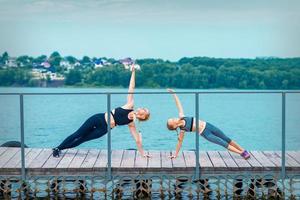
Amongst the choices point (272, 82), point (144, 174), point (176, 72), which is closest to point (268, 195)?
point (144, 174)

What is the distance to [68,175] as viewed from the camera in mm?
11312


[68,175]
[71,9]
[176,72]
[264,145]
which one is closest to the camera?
[68,175]

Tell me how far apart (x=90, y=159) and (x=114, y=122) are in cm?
75

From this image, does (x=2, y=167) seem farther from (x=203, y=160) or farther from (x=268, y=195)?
(x=268, y=195)

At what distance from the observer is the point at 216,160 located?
1188 cm

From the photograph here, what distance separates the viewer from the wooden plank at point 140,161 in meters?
11.5

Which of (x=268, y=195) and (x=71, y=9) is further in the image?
(x=71, y=9)

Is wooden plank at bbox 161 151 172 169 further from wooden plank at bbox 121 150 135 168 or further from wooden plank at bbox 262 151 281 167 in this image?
wooden plank at bbox 262 151 281 167

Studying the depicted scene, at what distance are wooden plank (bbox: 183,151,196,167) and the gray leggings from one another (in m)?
0.44

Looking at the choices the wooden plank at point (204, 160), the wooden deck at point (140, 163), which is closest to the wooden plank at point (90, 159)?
the wooden deck at point (140, 163)

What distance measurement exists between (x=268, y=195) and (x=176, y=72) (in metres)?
10.7

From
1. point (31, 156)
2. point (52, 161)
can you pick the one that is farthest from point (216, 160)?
point (31, 156)

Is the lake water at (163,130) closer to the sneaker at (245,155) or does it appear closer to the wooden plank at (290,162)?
the wooden plank at (290,162)

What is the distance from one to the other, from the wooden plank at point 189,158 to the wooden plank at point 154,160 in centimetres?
45
